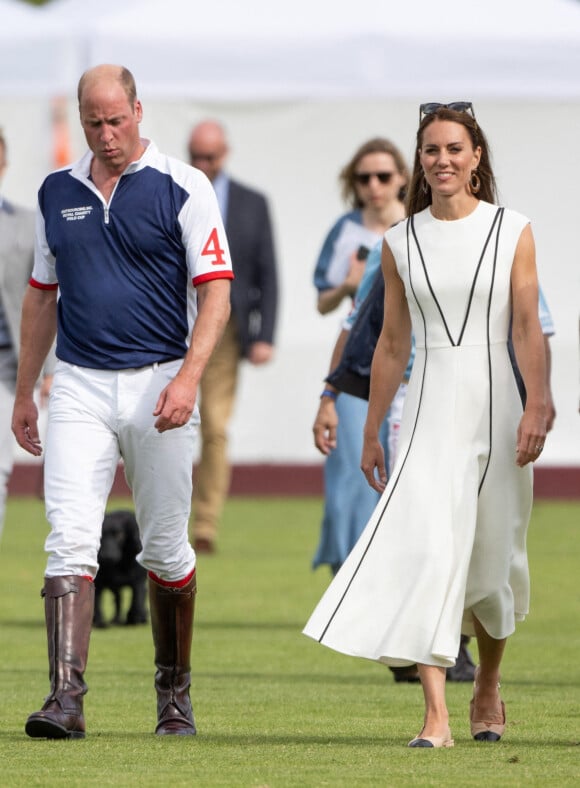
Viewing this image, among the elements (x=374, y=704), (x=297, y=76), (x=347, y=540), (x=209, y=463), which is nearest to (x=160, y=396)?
(x=374, y=704)

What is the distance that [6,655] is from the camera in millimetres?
9828

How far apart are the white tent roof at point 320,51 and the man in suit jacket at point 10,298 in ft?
22.9

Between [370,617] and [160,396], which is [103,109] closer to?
[160,396]

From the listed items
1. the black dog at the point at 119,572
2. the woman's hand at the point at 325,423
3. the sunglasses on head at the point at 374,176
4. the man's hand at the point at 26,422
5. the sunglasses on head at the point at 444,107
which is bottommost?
the black dog at the point at 119,572

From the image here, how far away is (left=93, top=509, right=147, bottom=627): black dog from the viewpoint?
1118 cm

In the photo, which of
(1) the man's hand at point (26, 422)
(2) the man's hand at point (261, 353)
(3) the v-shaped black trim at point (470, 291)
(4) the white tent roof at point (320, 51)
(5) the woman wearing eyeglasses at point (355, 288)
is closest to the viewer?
(3) the v-shaped black trim at point (470, 291)

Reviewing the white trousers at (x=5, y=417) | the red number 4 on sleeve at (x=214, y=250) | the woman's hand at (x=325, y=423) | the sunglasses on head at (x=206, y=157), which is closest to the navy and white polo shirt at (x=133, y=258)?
the red number 4 on sleeve at (x=214, y=250)

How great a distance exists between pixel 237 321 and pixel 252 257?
1.55ft

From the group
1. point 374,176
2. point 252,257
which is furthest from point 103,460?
point 252,257

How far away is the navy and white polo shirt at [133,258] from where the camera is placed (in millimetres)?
7051

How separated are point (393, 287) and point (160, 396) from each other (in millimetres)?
815

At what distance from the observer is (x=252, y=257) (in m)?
15.3

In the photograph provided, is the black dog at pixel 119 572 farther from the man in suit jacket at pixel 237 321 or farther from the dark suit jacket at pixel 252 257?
the dark suit jacket at pixel 252 257

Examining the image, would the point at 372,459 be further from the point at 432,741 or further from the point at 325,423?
the point at 325,423
